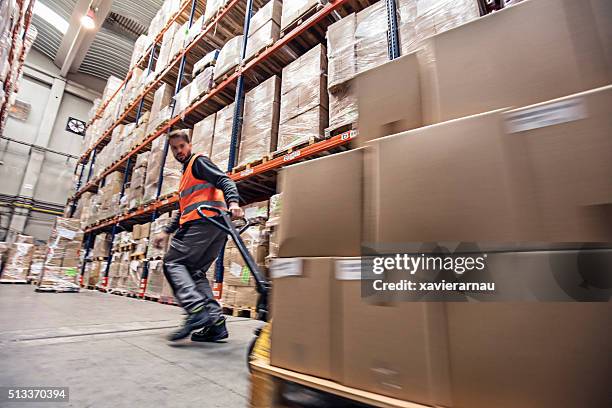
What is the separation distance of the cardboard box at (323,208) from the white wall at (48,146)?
13218 mm

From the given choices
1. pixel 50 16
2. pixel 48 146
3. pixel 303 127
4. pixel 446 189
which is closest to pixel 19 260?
pixel 48 146

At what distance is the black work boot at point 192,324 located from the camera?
1.88 metres

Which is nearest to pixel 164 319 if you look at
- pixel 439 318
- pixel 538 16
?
pixel 439 318

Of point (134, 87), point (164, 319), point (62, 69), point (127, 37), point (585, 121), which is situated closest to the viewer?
point (585, 121)

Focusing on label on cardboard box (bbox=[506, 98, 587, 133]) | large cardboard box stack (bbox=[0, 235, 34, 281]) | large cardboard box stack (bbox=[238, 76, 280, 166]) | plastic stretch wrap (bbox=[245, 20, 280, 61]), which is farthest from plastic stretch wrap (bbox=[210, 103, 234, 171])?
large cardboard box stack (bbox=[0, 235, 34, 281])

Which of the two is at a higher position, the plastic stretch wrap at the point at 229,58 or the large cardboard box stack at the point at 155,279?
Result: the plastic stretch wrap at the point at 229,58

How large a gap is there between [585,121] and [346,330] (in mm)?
779

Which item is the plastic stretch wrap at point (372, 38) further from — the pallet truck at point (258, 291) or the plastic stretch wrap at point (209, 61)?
the plastic stretch wrap at point (209, 61)

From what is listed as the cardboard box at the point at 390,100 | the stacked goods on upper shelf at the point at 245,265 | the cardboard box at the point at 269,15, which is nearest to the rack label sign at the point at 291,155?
the stacked goods on upper shelf at the point at 245,265

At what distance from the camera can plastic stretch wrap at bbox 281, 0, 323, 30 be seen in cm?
336

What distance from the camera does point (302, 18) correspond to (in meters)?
3.43

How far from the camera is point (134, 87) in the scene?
7.72m

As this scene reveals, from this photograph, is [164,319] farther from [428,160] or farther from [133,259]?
[133,259]

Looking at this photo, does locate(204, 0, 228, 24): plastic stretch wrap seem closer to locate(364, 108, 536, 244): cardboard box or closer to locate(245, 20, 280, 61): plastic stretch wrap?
locate(245, 20, 280, 61): plastic stretch wrap
